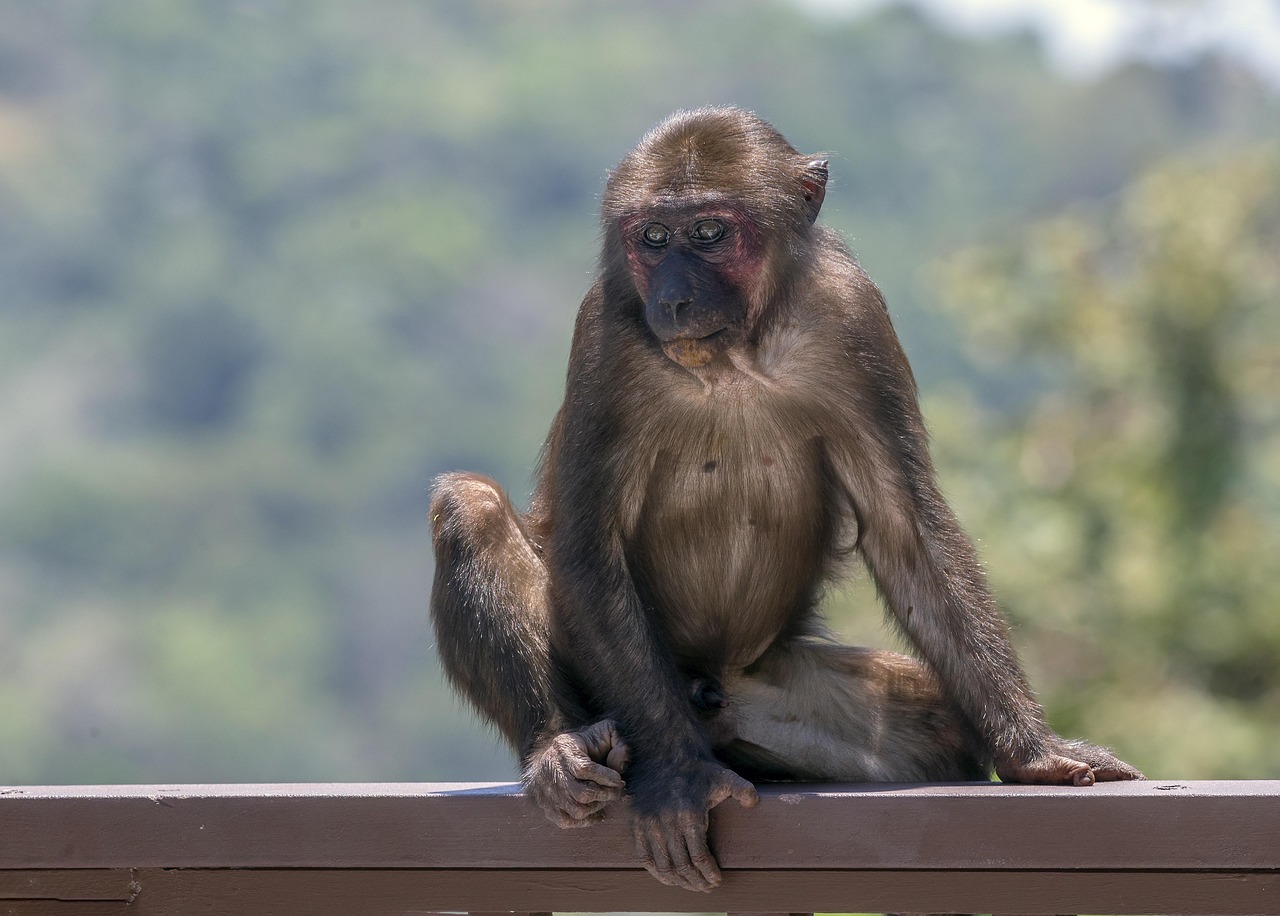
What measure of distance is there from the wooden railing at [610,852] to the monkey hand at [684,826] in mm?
44

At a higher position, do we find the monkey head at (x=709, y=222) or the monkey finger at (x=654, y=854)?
the monkey head at (x=709, y=222)

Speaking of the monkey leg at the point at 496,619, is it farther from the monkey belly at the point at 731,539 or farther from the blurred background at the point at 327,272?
the blurred background at the point at 327,272

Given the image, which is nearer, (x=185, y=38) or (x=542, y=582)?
(x=542, y=582)

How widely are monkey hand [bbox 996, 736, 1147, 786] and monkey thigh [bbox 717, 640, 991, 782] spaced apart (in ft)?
0.79

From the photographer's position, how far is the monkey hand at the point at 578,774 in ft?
12.2

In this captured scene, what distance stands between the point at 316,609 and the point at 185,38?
41.5m

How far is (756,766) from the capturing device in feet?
14.8

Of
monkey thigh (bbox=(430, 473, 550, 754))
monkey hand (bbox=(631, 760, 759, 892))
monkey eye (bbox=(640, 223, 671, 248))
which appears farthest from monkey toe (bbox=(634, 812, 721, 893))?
monkey eye (bbox=(640, 223, 671, 248))

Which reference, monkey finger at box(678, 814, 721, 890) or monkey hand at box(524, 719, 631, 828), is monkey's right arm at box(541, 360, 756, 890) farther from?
monkey finger at box(678, 814, 721, 890)

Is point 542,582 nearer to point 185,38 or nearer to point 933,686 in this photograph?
point 933,686

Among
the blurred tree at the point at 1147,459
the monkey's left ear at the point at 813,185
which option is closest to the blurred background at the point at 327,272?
the blurred tree at the point at 1147,459

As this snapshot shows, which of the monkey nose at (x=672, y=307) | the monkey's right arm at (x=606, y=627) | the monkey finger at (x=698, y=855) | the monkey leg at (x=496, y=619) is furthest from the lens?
the monkey leg at (x=496, y=619)

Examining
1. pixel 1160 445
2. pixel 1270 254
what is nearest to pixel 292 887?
pixel 1160 445

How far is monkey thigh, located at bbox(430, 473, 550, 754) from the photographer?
4414 millimetres
